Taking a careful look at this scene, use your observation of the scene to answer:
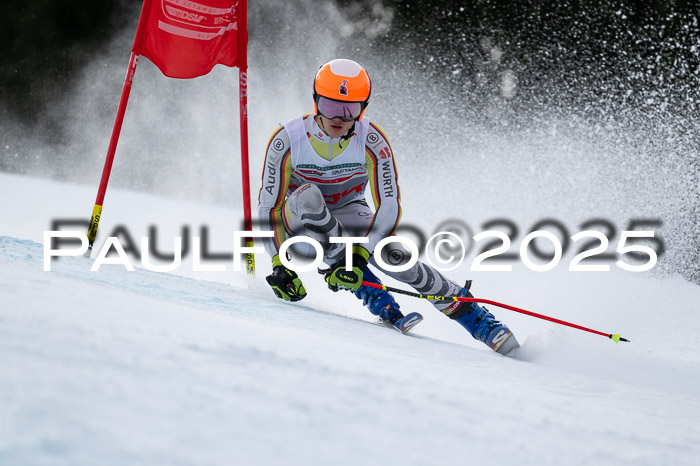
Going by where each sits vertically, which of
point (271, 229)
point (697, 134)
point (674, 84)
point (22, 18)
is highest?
point (22, 18)

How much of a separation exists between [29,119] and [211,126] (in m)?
4.85

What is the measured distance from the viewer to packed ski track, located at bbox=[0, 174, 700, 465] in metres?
1.24

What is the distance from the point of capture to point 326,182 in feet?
13.5

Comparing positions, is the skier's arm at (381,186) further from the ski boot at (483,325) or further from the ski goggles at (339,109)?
the ski boot at (483,325)

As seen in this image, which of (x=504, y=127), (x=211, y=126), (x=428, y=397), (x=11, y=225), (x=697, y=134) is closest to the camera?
(x=428, y=397)

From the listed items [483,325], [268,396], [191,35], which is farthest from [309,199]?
[268,396]

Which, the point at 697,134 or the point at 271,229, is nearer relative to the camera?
the point at 271,229

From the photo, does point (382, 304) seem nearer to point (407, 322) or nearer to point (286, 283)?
point (407, 322)

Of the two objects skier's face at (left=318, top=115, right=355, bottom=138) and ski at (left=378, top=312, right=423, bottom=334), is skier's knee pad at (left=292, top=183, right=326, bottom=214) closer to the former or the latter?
skier's face at (left=318, top=115, right=355, bottom=138)

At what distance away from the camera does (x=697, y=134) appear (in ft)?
30.7

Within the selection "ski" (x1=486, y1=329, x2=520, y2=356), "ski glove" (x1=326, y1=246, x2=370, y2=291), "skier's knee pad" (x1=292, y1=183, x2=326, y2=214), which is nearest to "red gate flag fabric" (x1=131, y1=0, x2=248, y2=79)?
"skier's knee pad" (x1=292, y1=183, x2=326, y2=214)

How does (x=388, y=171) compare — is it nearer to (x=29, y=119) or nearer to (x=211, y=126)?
(x=211, y=126)

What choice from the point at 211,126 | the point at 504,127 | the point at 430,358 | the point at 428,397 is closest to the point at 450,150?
the point at 504,127

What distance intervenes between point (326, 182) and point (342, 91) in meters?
0.61
